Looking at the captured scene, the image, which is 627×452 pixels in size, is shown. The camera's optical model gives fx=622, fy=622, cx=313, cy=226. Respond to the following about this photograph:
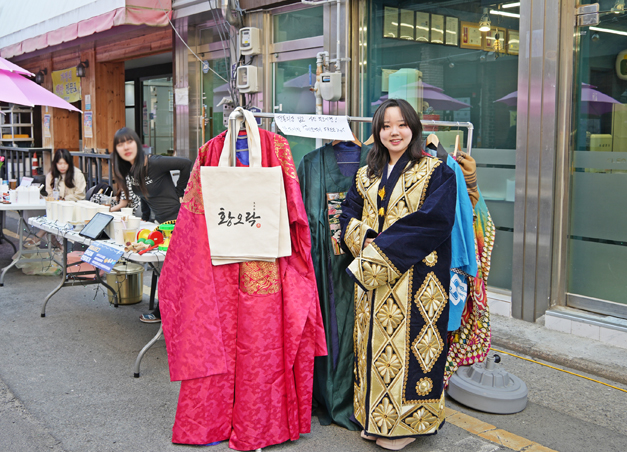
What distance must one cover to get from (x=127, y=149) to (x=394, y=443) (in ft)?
10.5

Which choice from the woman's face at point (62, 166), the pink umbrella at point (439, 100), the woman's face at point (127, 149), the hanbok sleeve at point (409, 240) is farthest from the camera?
the woman's face at point (62, 166)

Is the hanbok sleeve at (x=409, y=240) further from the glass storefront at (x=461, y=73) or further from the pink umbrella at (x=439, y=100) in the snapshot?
the pink umbrella at (x=439, y=100)

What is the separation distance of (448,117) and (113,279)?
3602 mm

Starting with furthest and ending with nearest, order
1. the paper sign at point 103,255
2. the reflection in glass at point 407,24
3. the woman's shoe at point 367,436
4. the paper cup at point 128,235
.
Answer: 1. the reflection in glass at point 407,24
2. the paper cup at point 128,235
3. the paper sign at point 103,255
4. the woman's shoe at point 367,436

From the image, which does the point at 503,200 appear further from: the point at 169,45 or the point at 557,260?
the point at 169,45

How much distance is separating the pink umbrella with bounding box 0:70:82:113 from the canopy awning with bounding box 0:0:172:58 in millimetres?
2495

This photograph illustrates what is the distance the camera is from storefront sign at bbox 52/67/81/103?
44.6 feet

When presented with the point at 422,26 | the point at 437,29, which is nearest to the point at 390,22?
the point at 422,26

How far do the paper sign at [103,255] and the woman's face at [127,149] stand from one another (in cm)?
76

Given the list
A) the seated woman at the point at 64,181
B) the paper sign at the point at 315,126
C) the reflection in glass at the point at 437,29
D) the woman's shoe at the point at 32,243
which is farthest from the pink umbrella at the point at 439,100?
the woman's shoe at the point at 32,243

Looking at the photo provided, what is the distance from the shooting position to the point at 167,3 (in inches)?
373

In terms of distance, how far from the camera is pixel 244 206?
10.1 ft

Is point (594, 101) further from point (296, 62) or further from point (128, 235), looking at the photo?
point (296, 62)

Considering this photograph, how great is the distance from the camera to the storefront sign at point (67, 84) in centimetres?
1359
